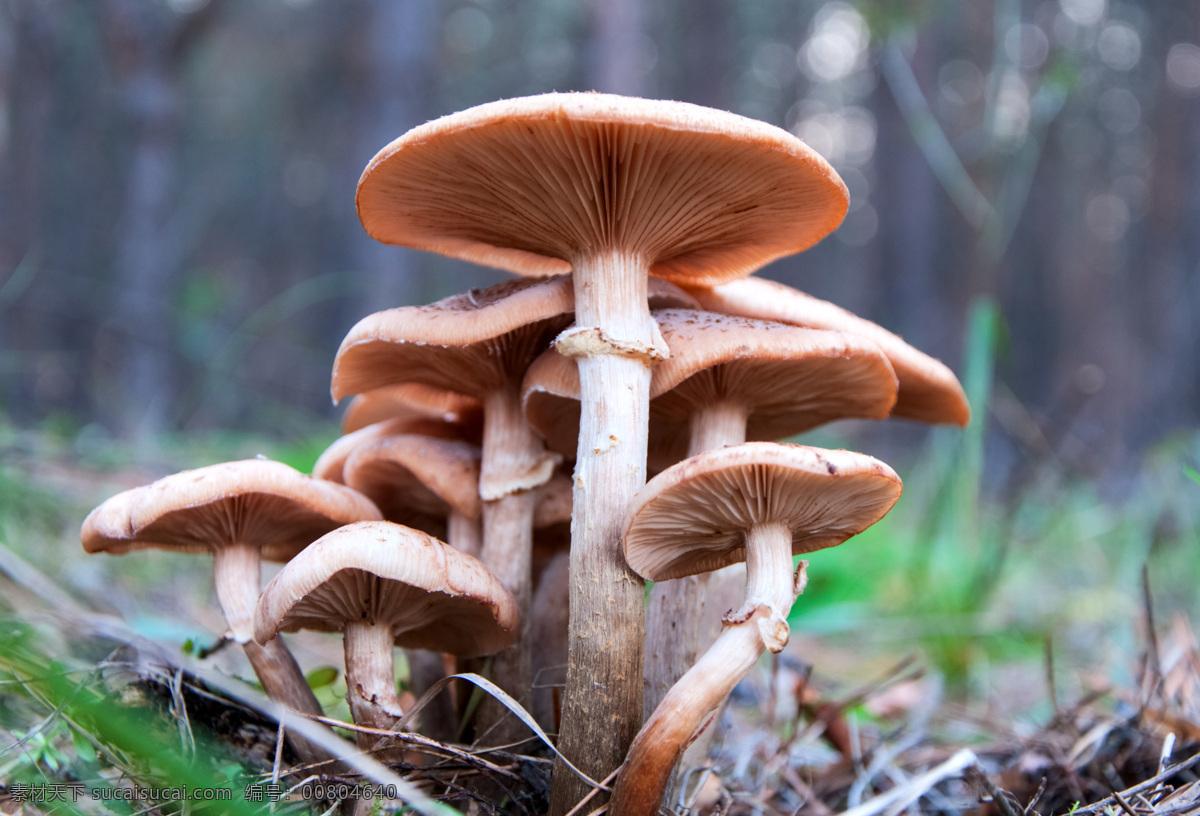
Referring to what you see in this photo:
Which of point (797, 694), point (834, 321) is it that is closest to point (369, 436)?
point (834, 321)

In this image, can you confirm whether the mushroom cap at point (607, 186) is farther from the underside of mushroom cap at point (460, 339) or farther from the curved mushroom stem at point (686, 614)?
the curved mushroom stem at point (686, 614)

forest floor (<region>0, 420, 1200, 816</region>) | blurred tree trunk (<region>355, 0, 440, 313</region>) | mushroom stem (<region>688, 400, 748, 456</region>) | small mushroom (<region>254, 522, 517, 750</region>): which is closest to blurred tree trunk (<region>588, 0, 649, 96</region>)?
blurred tree trunk (<region>355, 0, 440, 313</region>)

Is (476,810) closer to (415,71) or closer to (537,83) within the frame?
(415,71)

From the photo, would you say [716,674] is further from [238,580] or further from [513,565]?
[238,580]

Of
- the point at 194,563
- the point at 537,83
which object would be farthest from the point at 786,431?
the point at 537,83

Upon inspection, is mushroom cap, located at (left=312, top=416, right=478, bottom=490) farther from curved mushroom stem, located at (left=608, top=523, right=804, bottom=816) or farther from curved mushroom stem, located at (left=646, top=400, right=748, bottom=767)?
curved mushroom stem, located at (left=608, top=523, right=804, bottom=816)

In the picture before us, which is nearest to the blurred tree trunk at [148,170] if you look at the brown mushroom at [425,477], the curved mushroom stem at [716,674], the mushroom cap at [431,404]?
the mushroom cap at [431,404]
